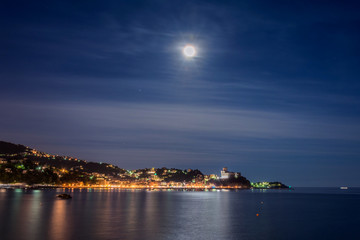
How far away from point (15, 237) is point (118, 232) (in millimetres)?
11315

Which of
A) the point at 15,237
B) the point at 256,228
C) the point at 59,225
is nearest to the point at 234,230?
the point at 256,228

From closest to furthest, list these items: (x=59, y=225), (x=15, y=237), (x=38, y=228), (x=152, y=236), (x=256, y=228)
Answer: (x=15, y=237) → (x=152, y=236) → (x=38, y=228) → (x=59, y=225) → (x=256, y=228)

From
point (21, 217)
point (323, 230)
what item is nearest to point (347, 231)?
point (323, 230)

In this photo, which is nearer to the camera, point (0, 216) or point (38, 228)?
point (38, 228)

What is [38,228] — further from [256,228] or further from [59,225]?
[256,228]

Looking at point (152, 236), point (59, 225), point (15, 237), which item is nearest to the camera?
point (15, 237)

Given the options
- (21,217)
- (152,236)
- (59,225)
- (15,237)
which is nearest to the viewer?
(15,237)

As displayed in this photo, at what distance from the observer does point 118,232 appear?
145 ft

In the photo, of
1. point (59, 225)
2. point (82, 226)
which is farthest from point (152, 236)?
point (59, 225)

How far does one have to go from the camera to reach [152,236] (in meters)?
42.5

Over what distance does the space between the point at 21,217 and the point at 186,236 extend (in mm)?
27664

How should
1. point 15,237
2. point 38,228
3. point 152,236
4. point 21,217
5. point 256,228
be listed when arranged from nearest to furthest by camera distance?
point 15,237 < point 152,236 < point 38,228 < point 256,228 < point 21,217

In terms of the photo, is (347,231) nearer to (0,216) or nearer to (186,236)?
(186,236)

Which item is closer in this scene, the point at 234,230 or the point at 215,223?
the point at 234,230
